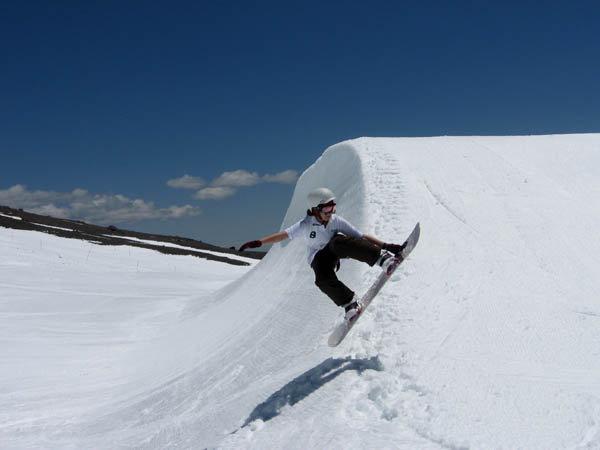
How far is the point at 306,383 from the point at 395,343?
3.26 ft

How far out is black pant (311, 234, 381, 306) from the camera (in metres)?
4.01

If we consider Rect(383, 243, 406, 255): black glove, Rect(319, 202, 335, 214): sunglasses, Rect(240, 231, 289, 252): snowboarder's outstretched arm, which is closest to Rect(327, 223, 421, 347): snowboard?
Rect(383, 243, 406, 255): black glove

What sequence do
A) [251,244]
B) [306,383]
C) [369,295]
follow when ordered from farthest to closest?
[369,295], [306,383], [251,244]

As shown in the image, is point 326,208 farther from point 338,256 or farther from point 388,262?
point 388,262

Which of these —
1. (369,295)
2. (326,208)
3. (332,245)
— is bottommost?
(369,295)

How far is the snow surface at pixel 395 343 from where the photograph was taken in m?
3.28

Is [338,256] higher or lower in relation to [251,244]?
lower

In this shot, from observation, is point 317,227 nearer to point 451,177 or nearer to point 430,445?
point 430,445

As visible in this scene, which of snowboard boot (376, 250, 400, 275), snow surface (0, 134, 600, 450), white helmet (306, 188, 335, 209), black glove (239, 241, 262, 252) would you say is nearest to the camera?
snow surface (0, 134, 600, 450)

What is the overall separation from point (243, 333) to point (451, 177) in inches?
198

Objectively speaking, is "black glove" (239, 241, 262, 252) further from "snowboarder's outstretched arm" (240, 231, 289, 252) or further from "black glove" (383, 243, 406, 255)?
"black glove" (383, 243, 406, 255)

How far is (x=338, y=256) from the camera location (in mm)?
4090

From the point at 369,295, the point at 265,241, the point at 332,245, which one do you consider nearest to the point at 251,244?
the point at 265,241

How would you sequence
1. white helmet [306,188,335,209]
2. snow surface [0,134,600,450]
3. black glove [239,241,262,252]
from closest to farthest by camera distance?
snow surface [0,134,600,450]
black glove [239,241,262,252]
white helmet [306,188,335,209]
